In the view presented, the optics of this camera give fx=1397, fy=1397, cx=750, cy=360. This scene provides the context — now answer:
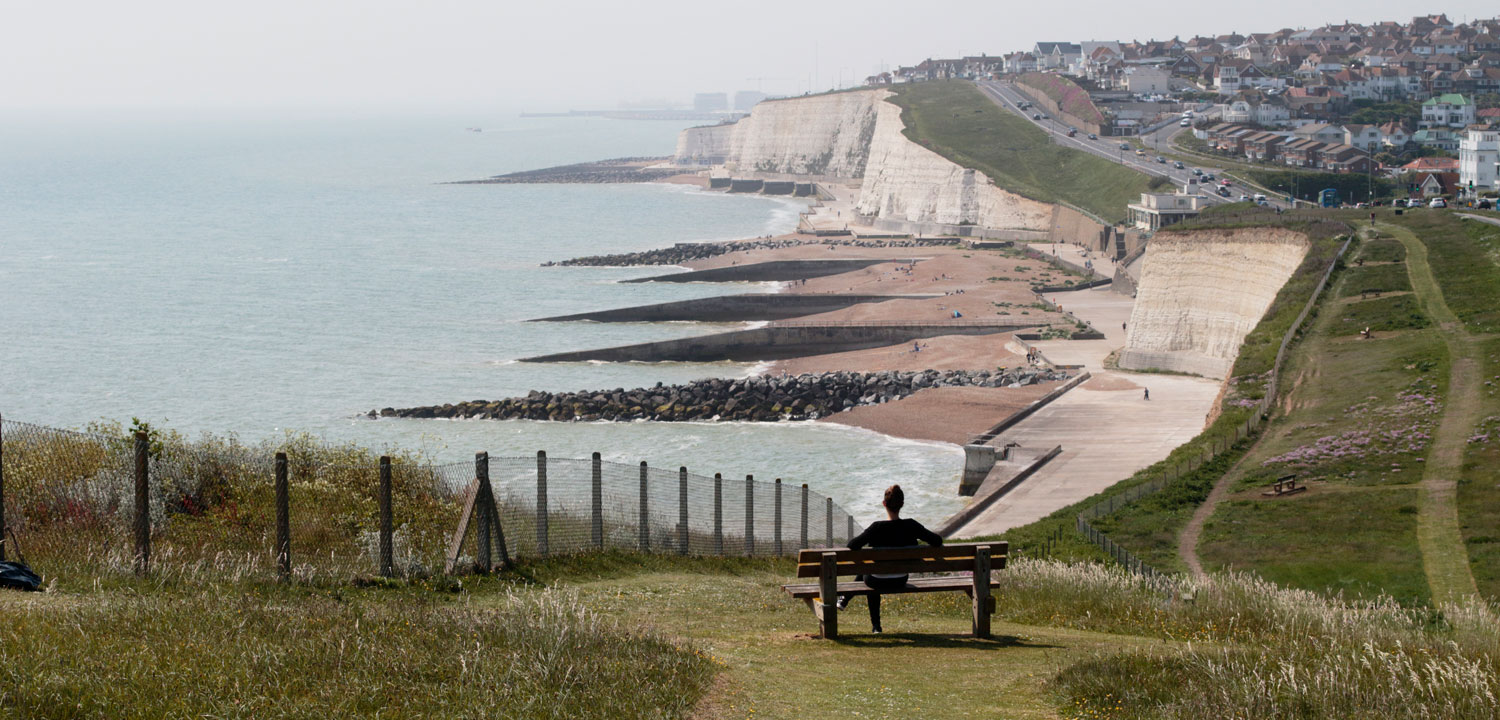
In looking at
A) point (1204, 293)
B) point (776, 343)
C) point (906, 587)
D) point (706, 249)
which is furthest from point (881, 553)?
point (706, 249)

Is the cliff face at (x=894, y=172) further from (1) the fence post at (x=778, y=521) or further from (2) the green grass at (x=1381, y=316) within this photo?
(1) the fence post at (x=778, y=521)

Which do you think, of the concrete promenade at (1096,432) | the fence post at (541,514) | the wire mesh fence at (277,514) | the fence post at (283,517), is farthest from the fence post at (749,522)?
the concrete promenade at (1096,432)

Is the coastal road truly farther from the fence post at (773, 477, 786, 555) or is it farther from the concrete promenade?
the fence post at (773, 477, 786, 555)

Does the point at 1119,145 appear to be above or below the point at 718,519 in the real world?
above

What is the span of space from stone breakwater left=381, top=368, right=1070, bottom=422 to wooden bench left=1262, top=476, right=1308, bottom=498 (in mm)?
24729

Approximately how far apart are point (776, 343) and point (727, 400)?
50.5ft

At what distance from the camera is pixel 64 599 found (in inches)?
A: 408

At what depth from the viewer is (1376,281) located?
1976 inches

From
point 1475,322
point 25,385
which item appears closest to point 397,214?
point 25,385

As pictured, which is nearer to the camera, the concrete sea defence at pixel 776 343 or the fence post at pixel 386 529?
the fence post at pixel 386 529

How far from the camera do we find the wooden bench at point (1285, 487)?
29312mm

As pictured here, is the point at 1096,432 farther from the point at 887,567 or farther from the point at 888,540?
the point at 887,567

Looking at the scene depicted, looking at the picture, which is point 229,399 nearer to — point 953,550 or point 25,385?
point 25,385

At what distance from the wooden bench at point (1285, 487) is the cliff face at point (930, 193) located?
8563 cm
